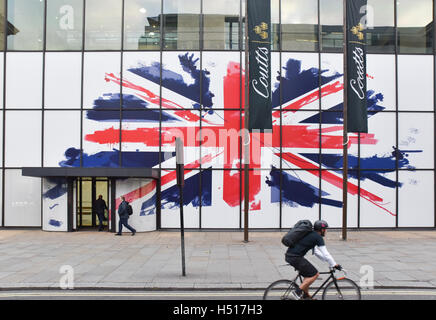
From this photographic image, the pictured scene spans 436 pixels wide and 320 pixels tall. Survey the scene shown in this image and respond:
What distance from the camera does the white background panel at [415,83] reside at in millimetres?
16141

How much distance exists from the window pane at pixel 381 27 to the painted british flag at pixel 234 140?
6.81 ft

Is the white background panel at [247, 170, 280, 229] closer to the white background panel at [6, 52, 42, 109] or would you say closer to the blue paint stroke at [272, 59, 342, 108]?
the blue paint stroke at [272, 59, 342, 108]

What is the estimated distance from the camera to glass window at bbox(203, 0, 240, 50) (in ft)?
52.5

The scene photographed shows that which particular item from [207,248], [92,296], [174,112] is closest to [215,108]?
[174,112]

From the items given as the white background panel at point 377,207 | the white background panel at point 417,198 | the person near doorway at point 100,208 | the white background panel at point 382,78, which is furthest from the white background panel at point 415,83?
the person near doorway at point 100,208

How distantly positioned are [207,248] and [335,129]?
8388 mm

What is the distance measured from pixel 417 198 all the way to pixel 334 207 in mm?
3946

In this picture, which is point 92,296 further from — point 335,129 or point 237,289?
point 335,129

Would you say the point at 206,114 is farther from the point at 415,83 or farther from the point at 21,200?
the point at 415,83

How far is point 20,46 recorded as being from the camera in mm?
16125

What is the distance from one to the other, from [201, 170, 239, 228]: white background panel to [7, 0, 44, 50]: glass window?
1063cm

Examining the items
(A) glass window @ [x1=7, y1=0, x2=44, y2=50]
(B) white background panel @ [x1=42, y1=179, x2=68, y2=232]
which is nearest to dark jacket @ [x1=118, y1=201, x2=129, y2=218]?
(B) white background panel @ [x1=42, y1=179, x2=68, y2=232]

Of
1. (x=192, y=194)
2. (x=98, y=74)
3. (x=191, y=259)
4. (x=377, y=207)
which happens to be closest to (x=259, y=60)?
(x=192, y=194)

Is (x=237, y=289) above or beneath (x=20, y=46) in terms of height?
beneath
